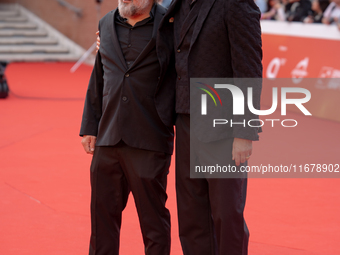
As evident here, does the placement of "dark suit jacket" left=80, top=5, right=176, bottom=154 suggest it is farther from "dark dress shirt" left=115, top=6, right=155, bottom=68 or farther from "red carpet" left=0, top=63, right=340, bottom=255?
"red carpet" left=0, top=63, right=340, bottom=255

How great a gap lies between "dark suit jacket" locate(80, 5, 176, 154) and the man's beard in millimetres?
77

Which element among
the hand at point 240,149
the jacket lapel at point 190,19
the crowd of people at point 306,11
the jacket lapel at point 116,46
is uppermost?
the jacket lapel at point 190,19

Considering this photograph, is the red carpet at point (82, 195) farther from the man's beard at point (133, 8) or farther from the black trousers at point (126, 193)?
the man's beard at point (133, 8)

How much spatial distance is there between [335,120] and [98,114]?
567cm

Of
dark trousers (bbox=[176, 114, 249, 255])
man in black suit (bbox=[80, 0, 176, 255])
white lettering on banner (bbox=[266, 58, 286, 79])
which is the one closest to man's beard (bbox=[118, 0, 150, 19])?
man in black suit (bbox=[80, 0, 176, 255])

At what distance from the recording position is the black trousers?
238 cm

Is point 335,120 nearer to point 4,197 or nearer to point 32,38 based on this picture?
point 4,197

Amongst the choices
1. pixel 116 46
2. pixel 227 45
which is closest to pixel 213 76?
pixel 227 45

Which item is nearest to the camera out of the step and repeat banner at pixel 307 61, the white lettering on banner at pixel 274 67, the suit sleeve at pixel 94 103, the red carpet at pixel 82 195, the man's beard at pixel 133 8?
the man's beard at pixel 133 8

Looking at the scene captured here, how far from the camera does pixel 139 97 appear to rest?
238cm

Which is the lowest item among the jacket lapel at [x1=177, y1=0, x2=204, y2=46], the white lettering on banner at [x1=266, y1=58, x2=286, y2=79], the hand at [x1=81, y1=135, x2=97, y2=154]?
the white lettering on banner at [x1=266, y1=58, x2=286, y2=79]

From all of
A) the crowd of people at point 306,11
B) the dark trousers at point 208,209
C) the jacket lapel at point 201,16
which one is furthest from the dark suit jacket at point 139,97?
the crowd of people at point 306,11

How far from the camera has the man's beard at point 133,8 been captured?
92.0 inches

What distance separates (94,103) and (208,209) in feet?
2.81
